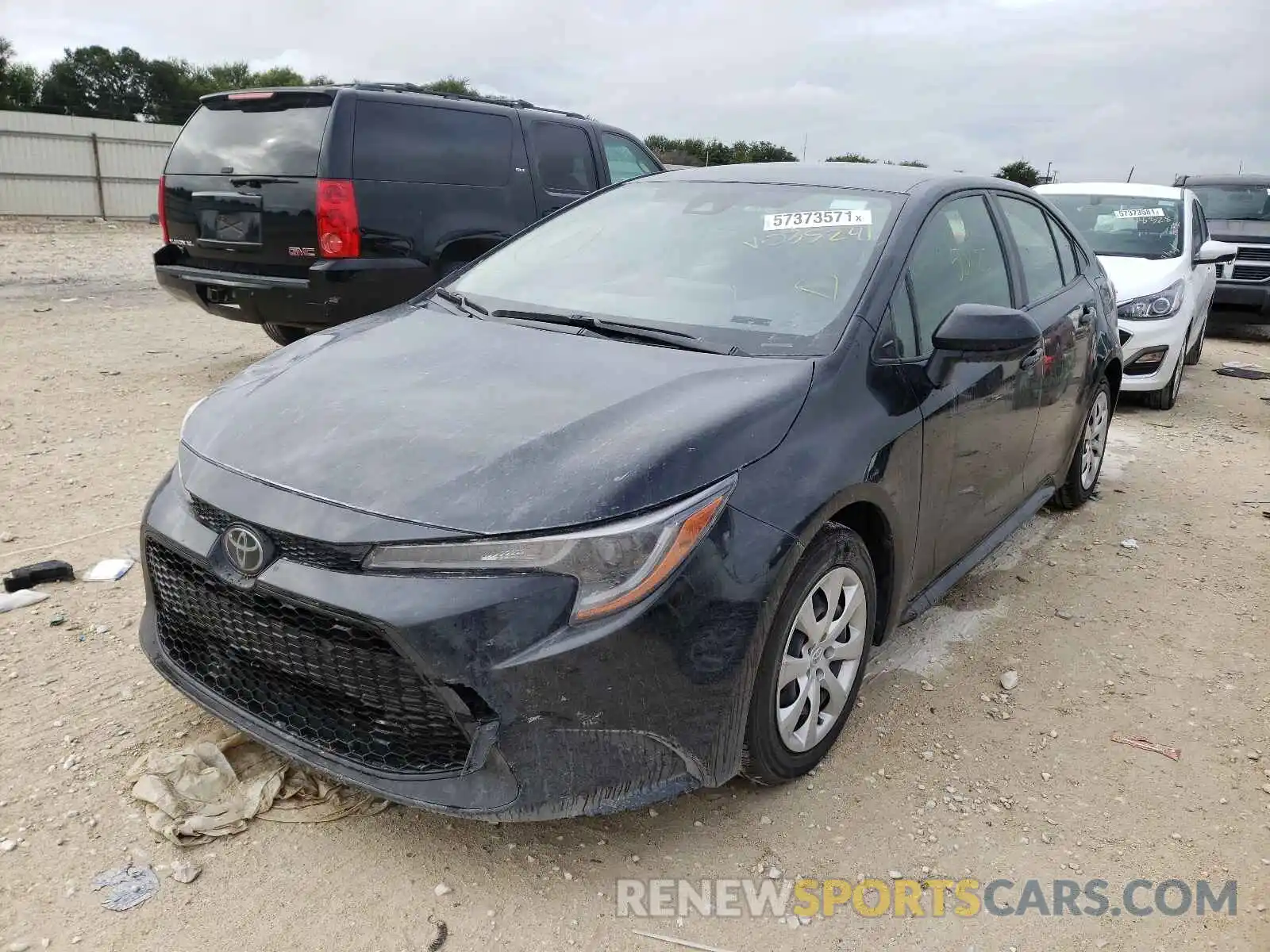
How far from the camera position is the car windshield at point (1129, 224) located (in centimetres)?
812

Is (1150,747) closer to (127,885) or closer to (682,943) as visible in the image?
(682,943)

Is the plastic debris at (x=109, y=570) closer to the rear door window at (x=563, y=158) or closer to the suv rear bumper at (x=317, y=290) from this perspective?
the suv rear bumper at (x=317, y=290)

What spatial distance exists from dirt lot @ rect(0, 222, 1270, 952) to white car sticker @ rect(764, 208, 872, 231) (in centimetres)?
154

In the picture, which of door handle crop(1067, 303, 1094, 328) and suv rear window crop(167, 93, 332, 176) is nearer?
door handle crop(1067, 303, 1094, 328)

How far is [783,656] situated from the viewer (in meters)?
2.49

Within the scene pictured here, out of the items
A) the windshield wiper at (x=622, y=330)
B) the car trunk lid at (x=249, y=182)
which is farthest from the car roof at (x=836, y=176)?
the car trunk lid at (x=249, y=182)

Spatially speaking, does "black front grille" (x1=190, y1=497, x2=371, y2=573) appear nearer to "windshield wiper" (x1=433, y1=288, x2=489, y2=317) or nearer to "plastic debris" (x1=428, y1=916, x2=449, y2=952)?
"plastic debris" (x1=428, y1=916, x2=449, y2=952)

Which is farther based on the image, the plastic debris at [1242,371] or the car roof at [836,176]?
the plastic debris at [1242,371]

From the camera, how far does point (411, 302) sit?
3.56 m

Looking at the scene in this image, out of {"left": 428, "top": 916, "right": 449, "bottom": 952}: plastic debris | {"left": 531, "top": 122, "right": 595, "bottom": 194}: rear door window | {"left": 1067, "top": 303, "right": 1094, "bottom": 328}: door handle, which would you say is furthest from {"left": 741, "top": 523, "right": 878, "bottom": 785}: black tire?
{"left": 531, "top": 122, "right": 595, "bottom": 194}: rear door window

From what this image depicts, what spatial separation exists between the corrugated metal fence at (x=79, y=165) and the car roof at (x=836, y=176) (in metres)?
21.4

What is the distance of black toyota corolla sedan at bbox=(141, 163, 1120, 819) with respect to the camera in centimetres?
211

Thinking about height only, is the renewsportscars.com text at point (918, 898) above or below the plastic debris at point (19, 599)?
below

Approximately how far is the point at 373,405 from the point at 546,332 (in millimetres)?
672
